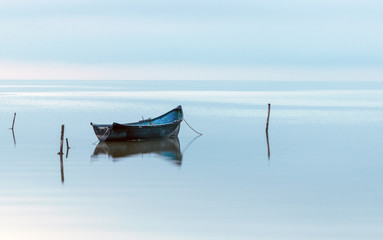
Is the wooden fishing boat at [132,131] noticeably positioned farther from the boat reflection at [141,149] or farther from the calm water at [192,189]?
the calm water at [192,189]

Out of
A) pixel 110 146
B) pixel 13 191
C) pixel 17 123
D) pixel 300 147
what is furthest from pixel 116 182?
pixel 17 123

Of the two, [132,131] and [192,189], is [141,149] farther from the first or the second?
[192,189]

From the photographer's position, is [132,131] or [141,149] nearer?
[141,149]

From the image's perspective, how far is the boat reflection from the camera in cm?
3151

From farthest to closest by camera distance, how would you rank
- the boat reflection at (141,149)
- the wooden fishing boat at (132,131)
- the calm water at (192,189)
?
the wooden fishing boat at (132,131) → the boat reflection at (141,149) → the calm water at (192,189)

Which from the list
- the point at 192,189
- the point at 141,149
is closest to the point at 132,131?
the point at 141,149

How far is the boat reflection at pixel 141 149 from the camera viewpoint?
3151 cm

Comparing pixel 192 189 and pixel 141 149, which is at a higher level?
pixel 141 149

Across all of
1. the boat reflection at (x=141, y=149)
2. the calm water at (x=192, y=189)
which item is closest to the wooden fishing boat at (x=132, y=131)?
the boat reflection at (x=141, y=149)

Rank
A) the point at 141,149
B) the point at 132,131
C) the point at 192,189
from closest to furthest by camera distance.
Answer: the point at 192,189
the point at 141,149
the point at 132,131

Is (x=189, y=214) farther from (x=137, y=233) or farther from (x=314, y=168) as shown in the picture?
(x=314, y=168)

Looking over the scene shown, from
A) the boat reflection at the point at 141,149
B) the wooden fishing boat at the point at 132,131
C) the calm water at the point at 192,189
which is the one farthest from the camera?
the wooden fishing boat at the point at 132,131

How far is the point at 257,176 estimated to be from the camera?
2506 centimetres

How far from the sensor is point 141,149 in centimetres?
3381
